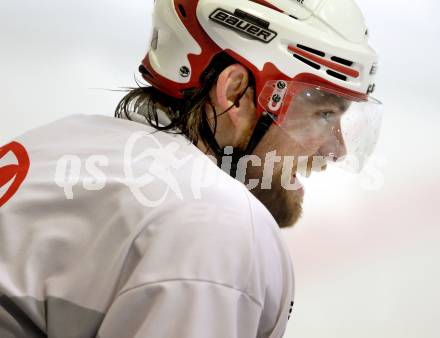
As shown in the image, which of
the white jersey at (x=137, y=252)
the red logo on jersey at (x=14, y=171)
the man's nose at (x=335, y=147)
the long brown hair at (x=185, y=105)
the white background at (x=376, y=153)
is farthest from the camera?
the white background at (x=376, y=153)

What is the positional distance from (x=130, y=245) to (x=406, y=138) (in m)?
1.40

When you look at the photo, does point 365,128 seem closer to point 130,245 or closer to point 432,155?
point 130,245

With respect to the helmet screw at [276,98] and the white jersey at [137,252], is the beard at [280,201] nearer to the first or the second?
the helmet screw at [276,98]

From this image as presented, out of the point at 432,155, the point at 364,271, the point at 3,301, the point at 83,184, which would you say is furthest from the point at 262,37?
the point at 432,155

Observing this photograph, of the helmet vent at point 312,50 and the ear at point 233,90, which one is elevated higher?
the helmet vent at point 312,50

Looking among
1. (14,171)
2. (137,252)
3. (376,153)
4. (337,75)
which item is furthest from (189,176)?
(376,153)

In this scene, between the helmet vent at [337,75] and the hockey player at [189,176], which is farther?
the helmet vent at [337,75]

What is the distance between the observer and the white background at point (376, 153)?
1653 millimetres

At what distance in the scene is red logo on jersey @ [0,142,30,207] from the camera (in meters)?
0.74

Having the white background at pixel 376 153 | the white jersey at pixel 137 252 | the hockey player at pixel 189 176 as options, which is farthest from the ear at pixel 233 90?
the white background at pixel 376 153

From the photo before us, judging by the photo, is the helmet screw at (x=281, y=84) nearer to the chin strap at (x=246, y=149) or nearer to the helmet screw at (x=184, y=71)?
the chin strap at (x=246, y=149)

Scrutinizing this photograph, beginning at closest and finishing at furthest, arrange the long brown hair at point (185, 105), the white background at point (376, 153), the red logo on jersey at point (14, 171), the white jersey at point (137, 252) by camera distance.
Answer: the white jersey at point (137, 252) < the red logo on jersey at point (14, 171) < the long brown hair at point (185, 105) < the white background at point (376, 153)

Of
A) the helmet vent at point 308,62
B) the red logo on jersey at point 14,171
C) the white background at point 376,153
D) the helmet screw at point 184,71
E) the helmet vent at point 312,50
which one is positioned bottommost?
the white background at point 376,153

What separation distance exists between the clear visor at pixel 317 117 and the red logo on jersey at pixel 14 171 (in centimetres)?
40
